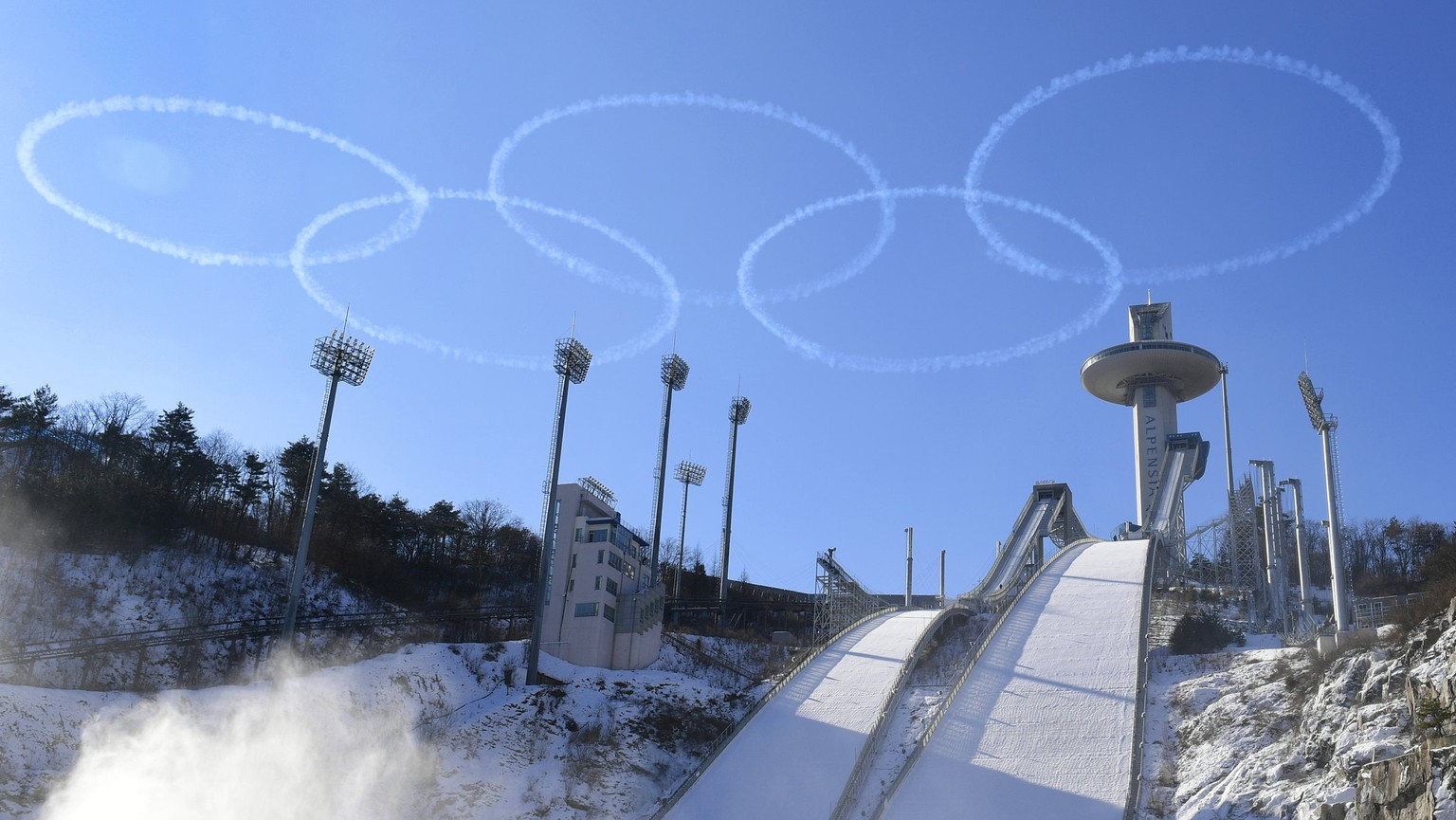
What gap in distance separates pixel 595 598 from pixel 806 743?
1248 cm

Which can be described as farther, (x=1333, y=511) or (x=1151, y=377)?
(x=1151, y=377)

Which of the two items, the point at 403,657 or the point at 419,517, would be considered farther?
the point at 419,517

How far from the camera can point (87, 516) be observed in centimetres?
4547

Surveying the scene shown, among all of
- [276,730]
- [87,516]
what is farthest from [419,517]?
[276,730]

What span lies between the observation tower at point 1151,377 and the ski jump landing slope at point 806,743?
3270cm

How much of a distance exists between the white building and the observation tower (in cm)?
3433

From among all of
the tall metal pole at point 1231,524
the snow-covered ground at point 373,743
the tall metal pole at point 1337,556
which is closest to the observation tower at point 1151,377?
the tall metal pole at point 1231,524

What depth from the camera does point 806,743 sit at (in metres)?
34.4

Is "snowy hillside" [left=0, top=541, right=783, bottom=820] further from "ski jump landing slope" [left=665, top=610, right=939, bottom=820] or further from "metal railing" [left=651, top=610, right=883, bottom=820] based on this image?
"ski jump landing slope" [left=665, top=610, right=939, bottom=820]

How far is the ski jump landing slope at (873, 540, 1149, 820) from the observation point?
93.7 ft

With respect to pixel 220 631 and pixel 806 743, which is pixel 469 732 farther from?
pixel 220 631

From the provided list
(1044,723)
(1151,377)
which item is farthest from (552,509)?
(1151,377)

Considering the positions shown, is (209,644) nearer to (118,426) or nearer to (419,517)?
(118,426)

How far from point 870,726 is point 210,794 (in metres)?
17.4
